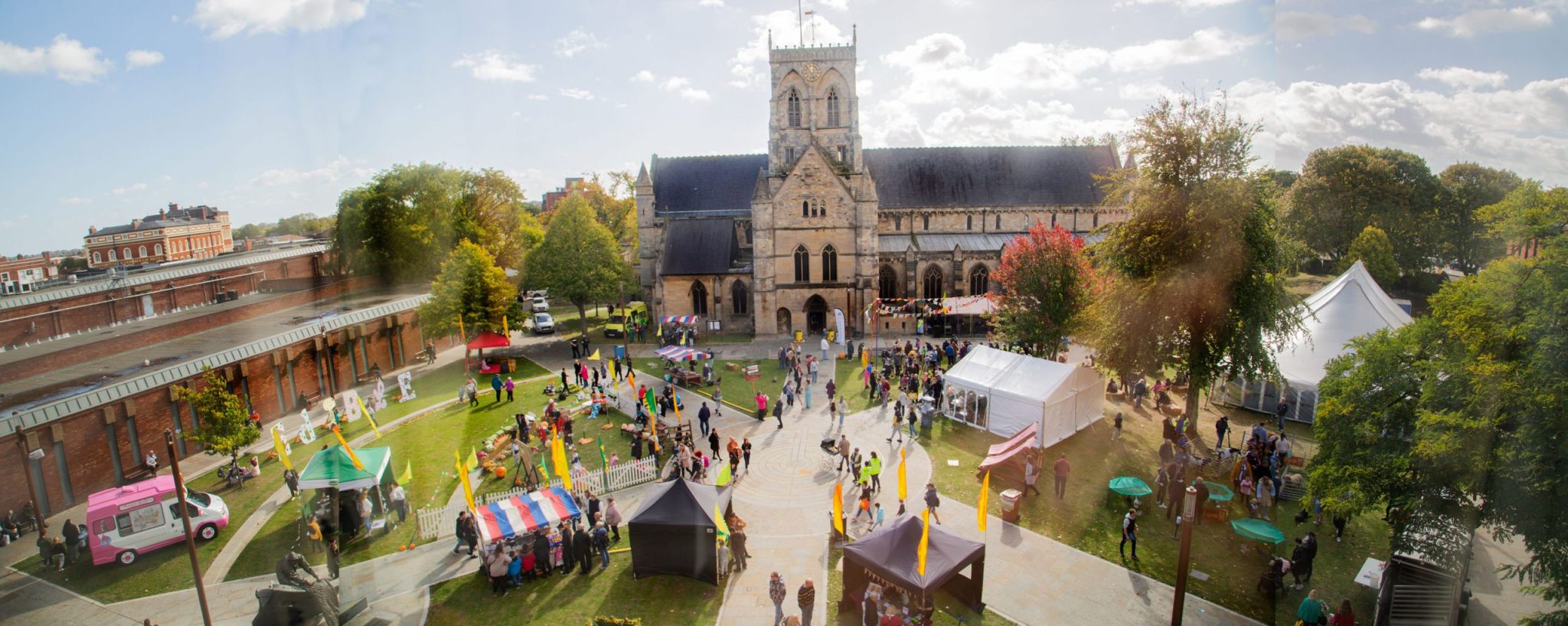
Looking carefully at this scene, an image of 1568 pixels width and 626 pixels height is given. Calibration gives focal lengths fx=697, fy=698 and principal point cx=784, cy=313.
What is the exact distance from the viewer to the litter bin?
14828 millimetres

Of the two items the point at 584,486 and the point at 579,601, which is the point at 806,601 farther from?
the point at 584,486

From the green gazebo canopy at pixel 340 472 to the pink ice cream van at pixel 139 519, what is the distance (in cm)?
205

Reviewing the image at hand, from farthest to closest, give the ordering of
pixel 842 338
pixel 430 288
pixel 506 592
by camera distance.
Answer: pixel 842 338
pixel 430 288
pixel 506 592

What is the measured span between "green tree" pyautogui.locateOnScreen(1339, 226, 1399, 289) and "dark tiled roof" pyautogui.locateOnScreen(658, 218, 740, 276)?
33606mm

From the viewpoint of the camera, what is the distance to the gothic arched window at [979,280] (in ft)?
126

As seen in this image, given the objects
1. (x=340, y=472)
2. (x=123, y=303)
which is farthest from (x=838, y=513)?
(x=123, y=303)

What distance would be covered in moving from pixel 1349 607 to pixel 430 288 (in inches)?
717

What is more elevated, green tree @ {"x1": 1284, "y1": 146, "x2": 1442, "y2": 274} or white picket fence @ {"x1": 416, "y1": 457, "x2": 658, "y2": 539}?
green tree @ {"x1": 1284, "y1": 146, "x2": 1442, "y2": 274}

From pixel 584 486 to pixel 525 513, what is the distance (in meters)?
2.84

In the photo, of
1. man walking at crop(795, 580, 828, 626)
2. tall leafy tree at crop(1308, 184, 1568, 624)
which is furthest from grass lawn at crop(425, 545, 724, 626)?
tall leafy tree at crop(1308, 184, 1568, 624)

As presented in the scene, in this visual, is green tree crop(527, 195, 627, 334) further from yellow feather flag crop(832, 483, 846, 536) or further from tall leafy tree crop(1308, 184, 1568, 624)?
tall leafy tree crop(1308, 184, 1568, 624)

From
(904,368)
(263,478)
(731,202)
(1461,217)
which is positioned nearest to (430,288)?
(263,478)

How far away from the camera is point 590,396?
24109 millimetres

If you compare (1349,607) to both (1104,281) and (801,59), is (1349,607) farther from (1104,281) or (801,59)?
(801,59)
